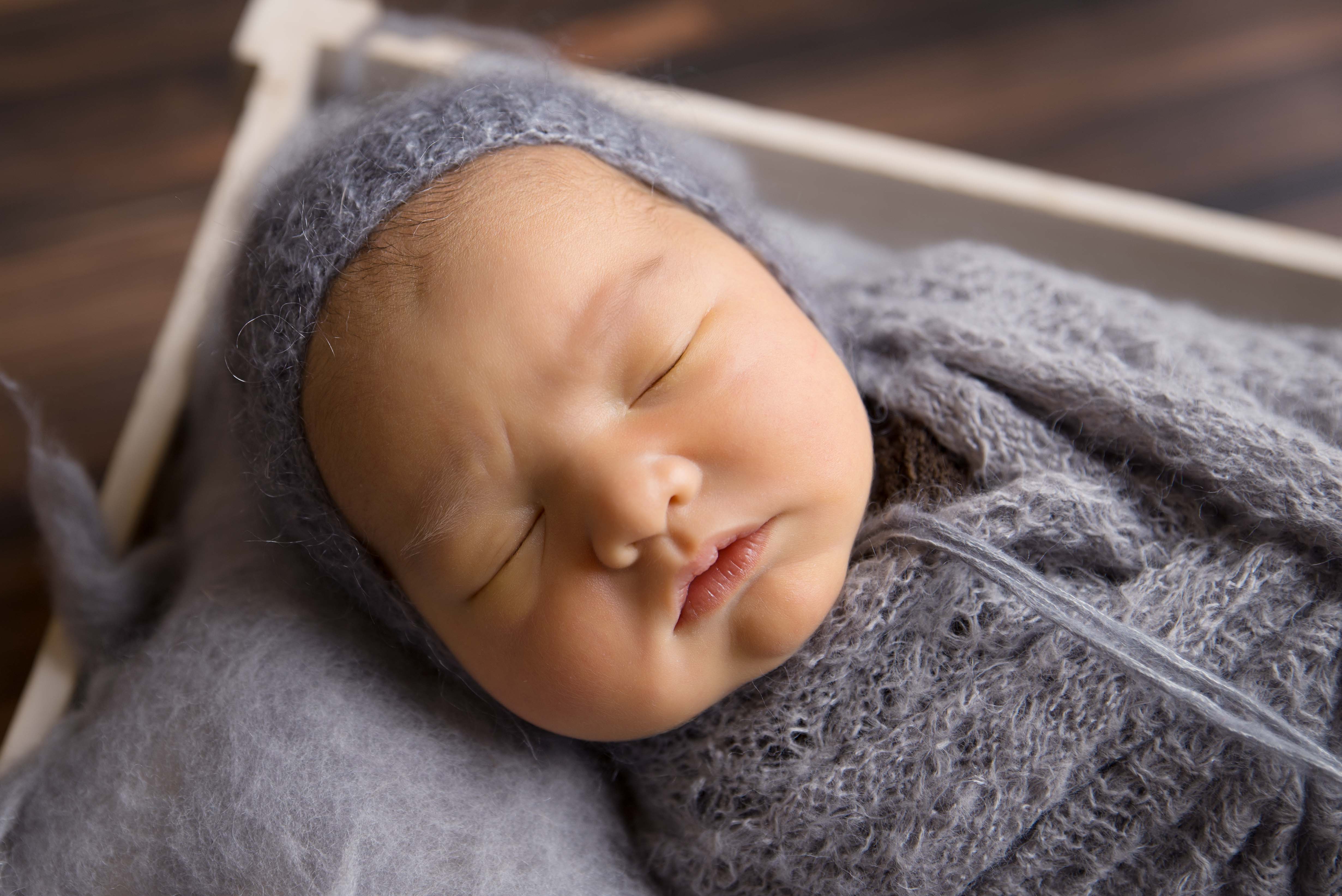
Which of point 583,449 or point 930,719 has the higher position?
point 583,449

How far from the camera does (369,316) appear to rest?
787mm

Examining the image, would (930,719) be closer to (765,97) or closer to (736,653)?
(736,653)

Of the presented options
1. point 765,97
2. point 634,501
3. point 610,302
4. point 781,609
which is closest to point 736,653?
point 781,609

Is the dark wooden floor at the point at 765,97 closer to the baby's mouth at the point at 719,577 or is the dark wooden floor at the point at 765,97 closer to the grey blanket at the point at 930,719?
the grey blanket at the point at 930,719

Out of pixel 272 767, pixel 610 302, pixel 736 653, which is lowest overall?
pixel 272 767

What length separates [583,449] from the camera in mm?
750

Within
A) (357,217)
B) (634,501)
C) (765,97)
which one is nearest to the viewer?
(634,501)

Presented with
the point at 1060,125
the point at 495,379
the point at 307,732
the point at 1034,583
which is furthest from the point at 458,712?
the point at 1060,125

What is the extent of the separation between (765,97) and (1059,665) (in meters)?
1.09

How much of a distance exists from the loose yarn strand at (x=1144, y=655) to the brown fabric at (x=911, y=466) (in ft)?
0.22

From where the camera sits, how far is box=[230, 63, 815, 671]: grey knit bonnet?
0.82m

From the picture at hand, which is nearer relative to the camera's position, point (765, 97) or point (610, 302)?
point (610, 302)

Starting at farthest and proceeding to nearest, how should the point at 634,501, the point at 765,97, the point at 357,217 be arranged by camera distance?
the point at 765,97
the point at 357,217
the point at 634,501

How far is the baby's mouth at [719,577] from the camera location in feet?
2.50
